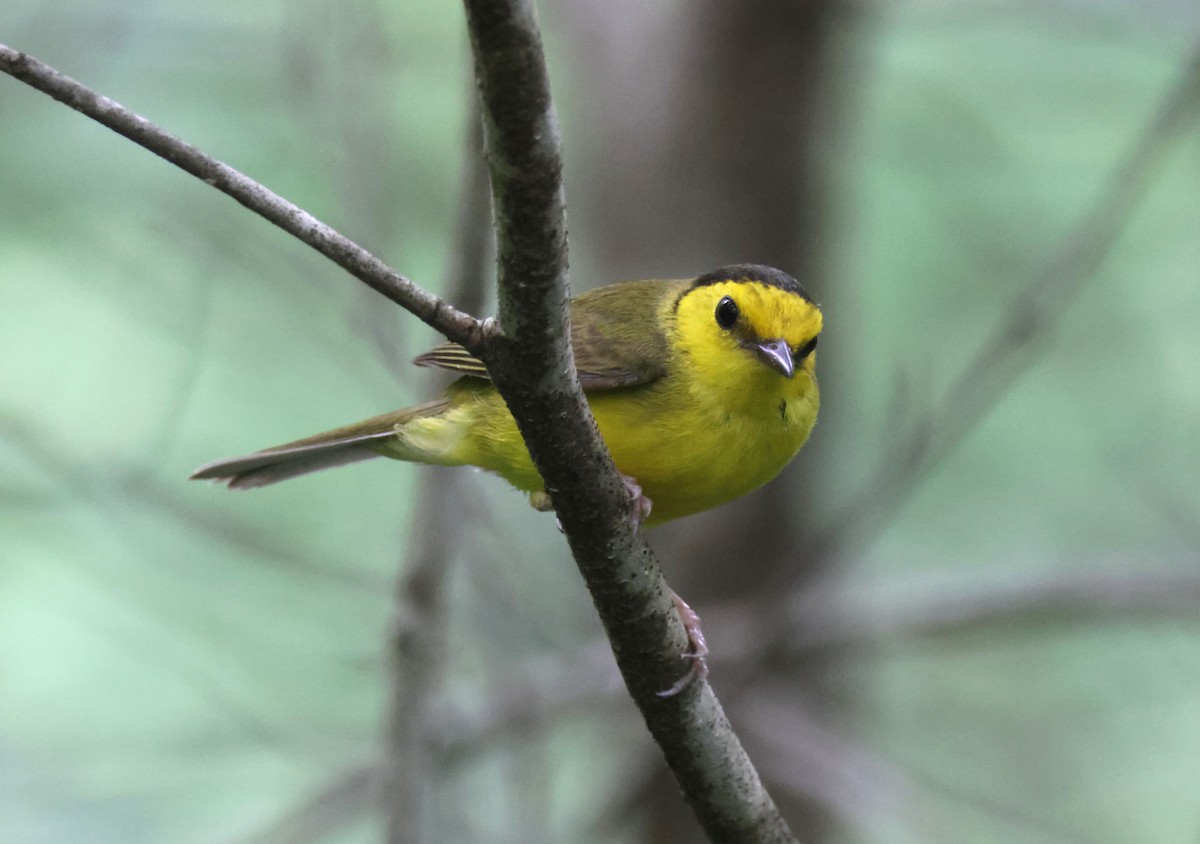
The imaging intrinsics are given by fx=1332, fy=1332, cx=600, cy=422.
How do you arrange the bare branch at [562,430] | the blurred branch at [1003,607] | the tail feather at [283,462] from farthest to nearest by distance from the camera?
the blurred branch at [1003,607]
the tail feather at [283,462]
the bare branch at [562,430]

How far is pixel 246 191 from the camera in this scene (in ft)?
6.53

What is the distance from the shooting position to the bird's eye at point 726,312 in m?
3.90

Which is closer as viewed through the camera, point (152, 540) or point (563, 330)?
point (563, 330)

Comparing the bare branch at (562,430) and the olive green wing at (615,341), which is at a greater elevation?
the olive green wing at (615,341)

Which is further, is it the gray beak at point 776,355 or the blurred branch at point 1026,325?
the blurred branch at point 1026,325

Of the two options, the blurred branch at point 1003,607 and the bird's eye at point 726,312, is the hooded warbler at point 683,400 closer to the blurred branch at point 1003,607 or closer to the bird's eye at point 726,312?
the bird's eye at point 726,312

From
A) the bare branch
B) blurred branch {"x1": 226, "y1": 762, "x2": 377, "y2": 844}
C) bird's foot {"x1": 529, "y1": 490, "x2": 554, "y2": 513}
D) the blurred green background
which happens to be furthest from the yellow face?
blurred branch {"x1": 226, "y1": 762, "x2": 377, "y2": 844}

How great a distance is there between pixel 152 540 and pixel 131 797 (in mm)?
1181

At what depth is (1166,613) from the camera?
540cm

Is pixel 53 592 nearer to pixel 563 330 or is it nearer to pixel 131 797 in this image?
pixel 131 797

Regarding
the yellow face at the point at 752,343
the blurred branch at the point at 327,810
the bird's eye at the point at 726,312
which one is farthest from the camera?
the blurred branch at the point at 327,810

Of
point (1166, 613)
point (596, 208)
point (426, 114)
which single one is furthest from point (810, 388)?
point (426, 114)

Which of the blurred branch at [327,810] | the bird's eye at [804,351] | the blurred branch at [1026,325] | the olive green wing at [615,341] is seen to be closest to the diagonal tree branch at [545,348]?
the olive green wing at [615,341]

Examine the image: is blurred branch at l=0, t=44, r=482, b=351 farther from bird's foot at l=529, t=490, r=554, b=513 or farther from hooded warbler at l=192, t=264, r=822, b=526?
bird's foot at l=529, t=490, r=554, b=513
